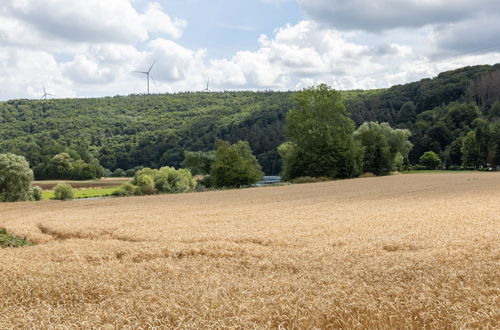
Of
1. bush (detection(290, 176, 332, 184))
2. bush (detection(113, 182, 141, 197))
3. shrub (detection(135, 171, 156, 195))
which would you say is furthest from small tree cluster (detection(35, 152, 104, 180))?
bush (detection(290, 176, 332, 184))

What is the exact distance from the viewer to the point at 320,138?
70062 mm

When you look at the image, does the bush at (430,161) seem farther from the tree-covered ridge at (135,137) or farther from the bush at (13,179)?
the bush at (13,179)

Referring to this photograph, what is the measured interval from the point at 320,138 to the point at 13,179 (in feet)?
145

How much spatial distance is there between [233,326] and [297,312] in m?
A: 1.00

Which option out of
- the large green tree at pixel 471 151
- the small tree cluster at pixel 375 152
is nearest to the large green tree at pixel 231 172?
the small tree cluster at pixel 375 152

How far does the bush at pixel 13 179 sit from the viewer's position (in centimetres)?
5709

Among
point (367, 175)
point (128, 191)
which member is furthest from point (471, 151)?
point (128, 191)

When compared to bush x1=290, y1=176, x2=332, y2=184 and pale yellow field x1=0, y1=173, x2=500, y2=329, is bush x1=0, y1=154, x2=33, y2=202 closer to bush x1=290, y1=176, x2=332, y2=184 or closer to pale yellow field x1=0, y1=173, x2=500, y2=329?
bush x1=290, y1=176, x2=332, y2=184

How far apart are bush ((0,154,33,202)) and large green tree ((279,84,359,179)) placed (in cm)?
3853

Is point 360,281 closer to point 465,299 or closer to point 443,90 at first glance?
point 465,299

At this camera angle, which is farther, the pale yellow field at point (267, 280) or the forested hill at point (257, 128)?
the forested hill at point (257, 128)

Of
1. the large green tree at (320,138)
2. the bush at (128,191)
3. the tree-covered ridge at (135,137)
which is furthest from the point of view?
the tree-covered ridge at (135,137)

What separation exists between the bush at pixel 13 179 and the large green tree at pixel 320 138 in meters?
38.5

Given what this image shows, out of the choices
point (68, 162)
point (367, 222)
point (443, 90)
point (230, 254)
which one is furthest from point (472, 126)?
point (230, 254)
